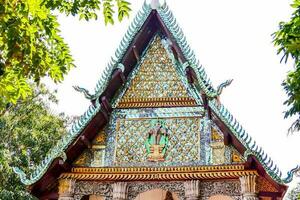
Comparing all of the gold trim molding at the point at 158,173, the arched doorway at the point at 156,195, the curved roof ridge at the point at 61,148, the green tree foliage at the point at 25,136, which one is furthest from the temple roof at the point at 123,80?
the green tree foliage at the point at 25,136

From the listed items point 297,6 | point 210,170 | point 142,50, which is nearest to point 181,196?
point 210,170

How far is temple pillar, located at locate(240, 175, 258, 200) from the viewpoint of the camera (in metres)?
8.61

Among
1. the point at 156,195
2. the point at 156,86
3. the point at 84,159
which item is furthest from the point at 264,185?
the point at 84,159

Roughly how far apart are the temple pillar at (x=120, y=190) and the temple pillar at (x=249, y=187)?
2.30 meters

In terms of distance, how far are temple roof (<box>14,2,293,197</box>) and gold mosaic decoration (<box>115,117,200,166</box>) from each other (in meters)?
0.52

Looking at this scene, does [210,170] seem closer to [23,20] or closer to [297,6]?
[297,6]

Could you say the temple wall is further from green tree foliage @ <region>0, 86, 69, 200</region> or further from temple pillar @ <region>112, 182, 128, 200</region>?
green tree foliage @ <region>0, 86, 69, 200</region>

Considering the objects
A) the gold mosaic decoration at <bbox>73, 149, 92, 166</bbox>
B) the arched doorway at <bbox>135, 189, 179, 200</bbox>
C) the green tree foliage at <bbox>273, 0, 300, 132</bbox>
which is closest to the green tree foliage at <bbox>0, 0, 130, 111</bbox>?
the green tree foliage at <bbox>273, 0, 300, 132</bbox>

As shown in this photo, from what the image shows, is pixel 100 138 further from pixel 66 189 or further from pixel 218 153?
pixel 218 153

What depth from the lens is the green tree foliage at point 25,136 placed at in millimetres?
17469

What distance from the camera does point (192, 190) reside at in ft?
29.2

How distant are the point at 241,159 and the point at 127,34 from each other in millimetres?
3772

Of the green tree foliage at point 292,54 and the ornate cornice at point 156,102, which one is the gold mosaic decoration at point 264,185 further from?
the green tree foliage at point 292,54

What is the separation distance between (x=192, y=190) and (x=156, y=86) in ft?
8.25
